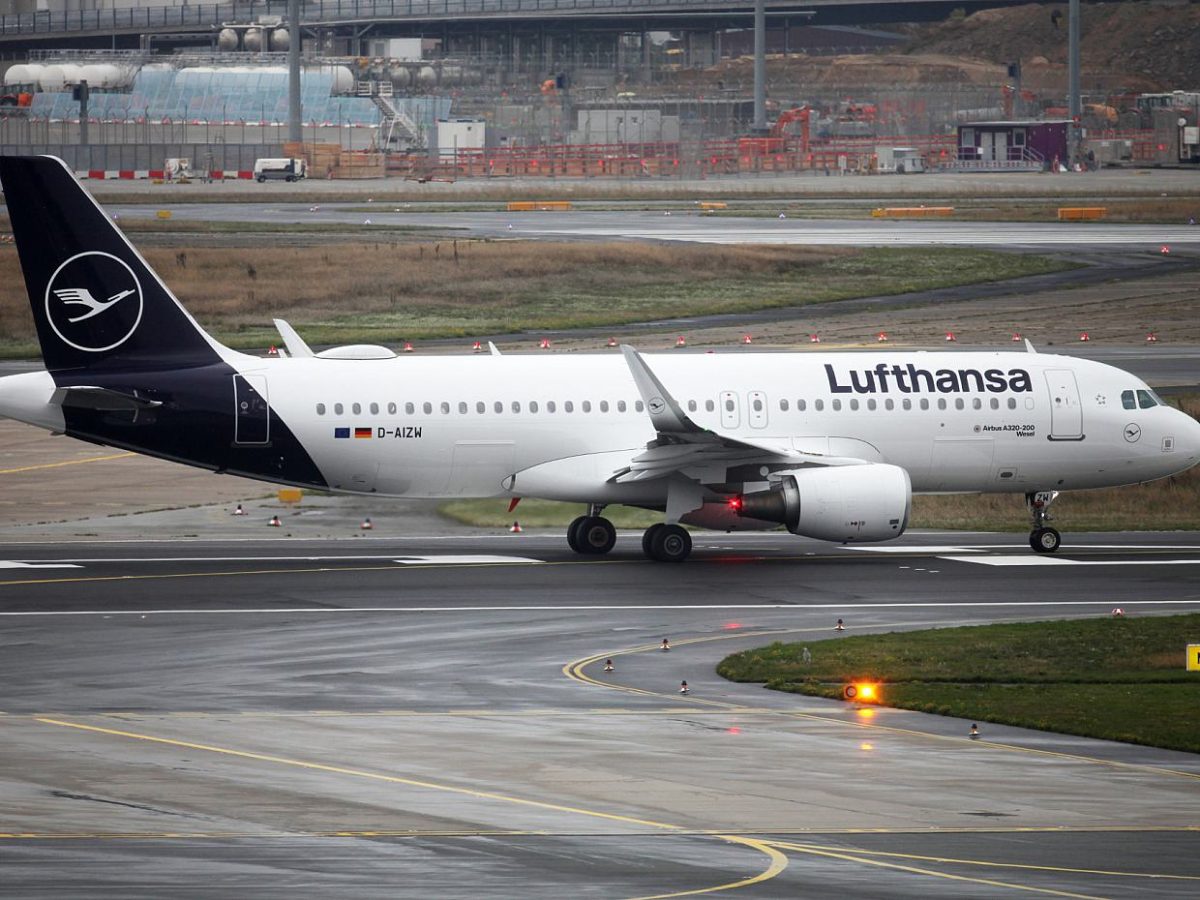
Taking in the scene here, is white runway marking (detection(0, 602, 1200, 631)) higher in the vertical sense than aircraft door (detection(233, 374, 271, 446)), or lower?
lower

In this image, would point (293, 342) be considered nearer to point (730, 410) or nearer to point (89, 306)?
point (89, 306)

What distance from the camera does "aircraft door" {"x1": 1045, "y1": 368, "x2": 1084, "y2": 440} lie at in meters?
41.8

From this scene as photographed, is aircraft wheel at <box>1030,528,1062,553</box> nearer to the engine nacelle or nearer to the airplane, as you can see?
the airplane

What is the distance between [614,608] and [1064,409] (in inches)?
490

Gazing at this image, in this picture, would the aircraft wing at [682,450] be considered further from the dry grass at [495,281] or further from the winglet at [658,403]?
the dry grass at [495,281]

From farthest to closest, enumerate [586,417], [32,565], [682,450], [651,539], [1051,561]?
[1051,561]
[586,417]
[651,539]
[32,565]
[682,450]

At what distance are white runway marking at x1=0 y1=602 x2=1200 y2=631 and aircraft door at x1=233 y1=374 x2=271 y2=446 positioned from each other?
5.29 meters

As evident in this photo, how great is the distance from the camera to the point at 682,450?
39062mm

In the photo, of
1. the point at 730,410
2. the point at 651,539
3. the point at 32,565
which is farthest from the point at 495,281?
the point at 32,565

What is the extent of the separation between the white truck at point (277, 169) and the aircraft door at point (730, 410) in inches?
5087

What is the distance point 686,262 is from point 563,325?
1584 centimetres

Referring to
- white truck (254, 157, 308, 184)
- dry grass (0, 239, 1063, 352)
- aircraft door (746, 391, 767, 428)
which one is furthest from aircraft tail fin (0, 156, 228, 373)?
white truck (254, 157, 308, 184)

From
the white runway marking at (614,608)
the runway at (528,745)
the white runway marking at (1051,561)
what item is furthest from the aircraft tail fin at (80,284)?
the white runway marking at (1051,561)

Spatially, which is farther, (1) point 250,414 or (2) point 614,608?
(1) point 250,414
